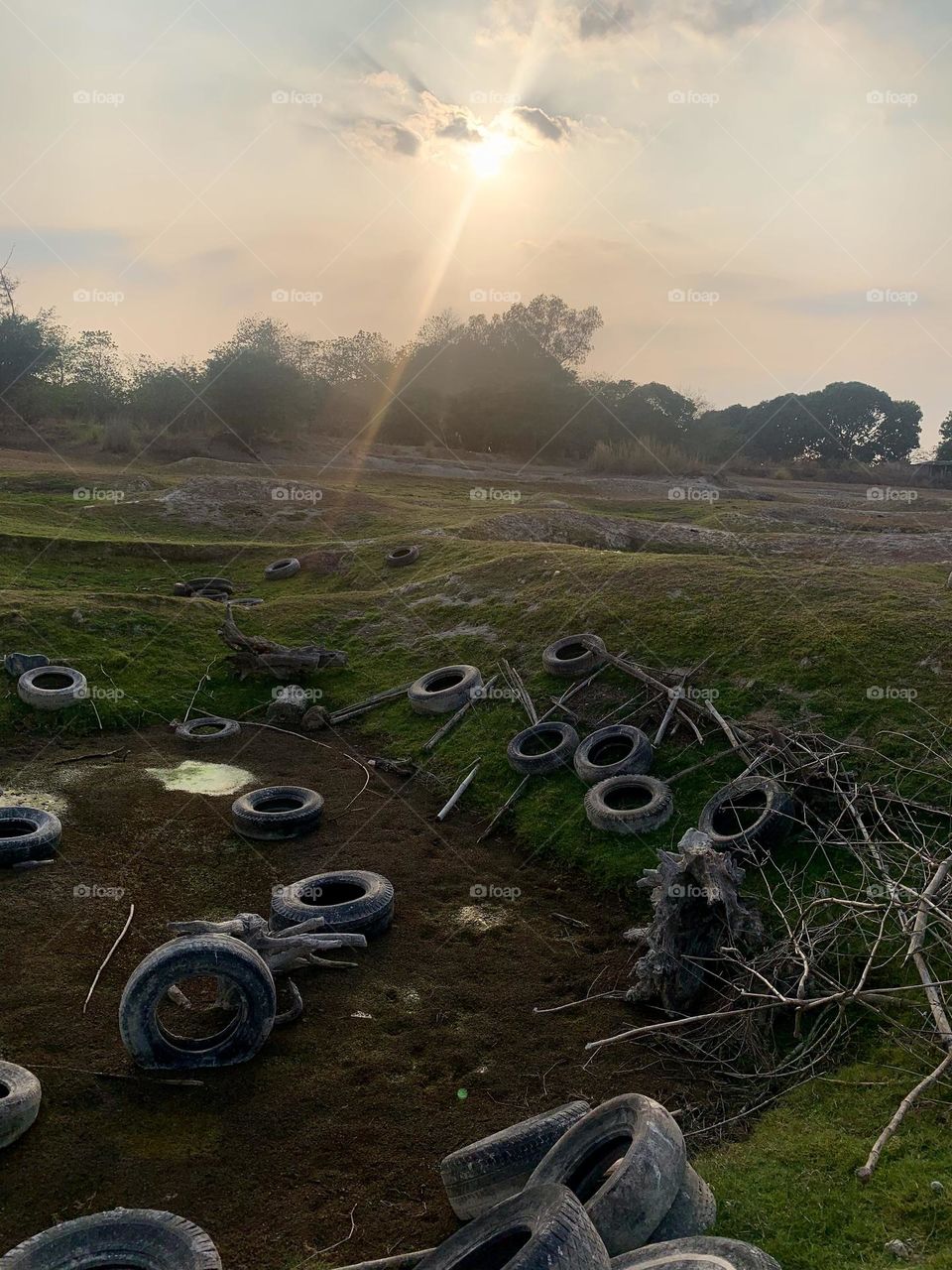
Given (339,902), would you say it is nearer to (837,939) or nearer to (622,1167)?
(837,939)

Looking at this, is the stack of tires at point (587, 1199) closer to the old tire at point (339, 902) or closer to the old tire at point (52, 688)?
the old tire at point (339, 902)

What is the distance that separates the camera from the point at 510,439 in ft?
210

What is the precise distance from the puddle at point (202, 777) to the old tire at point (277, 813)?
0.92m

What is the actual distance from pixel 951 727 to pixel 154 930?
9.25 metres

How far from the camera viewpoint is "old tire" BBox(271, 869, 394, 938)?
356 inches

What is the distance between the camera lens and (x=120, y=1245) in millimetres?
5105

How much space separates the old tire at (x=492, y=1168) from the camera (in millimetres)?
5625

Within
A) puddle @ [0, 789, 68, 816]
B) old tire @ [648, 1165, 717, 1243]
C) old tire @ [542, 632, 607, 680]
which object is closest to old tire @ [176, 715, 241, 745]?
puddle @ [0, 789, 68, 816]

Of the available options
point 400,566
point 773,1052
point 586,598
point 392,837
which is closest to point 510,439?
point 400,566

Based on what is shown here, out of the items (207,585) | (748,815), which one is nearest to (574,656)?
(748,815)

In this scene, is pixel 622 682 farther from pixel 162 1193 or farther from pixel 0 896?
pixel 162 1193

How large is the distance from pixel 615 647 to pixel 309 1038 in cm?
863

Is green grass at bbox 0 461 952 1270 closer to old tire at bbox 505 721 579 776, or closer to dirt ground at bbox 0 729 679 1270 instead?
old tire at bbox 505 721 579 776

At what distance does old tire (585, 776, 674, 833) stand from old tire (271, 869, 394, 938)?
2667 millimetres
